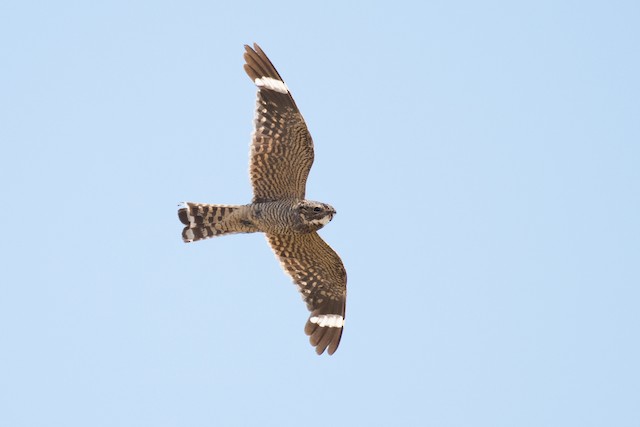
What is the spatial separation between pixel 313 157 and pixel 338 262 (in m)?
1.55

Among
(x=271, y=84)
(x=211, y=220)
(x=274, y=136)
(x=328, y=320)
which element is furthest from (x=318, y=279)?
(x=271, y=84)

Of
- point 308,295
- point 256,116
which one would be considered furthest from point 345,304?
point 256,116

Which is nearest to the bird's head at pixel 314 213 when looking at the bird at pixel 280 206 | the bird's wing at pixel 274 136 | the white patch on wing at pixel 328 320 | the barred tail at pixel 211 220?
the bird at pixel 280 206

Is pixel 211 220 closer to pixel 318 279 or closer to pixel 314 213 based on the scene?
pixel 314 213

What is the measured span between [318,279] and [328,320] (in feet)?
1.99

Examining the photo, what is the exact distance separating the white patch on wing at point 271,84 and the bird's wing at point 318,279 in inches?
79.7

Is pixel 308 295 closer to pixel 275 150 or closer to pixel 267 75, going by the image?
pixel 275 150

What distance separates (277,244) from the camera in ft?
53.4

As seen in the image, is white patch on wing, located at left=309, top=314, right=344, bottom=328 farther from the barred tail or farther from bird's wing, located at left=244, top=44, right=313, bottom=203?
bird's wing, located at left=244, top=44, right=313, bottom=203

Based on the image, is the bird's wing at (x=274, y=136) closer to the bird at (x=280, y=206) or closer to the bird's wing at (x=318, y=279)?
the bird at (x=280, y=206)

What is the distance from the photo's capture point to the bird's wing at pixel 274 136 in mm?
15484

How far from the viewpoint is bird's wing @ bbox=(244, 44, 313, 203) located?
610 inches

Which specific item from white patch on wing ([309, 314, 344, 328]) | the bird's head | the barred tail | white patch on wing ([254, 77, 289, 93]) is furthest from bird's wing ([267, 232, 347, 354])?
white patch on wing ([254, 77, 289, 93])

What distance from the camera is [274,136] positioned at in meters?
15.6
